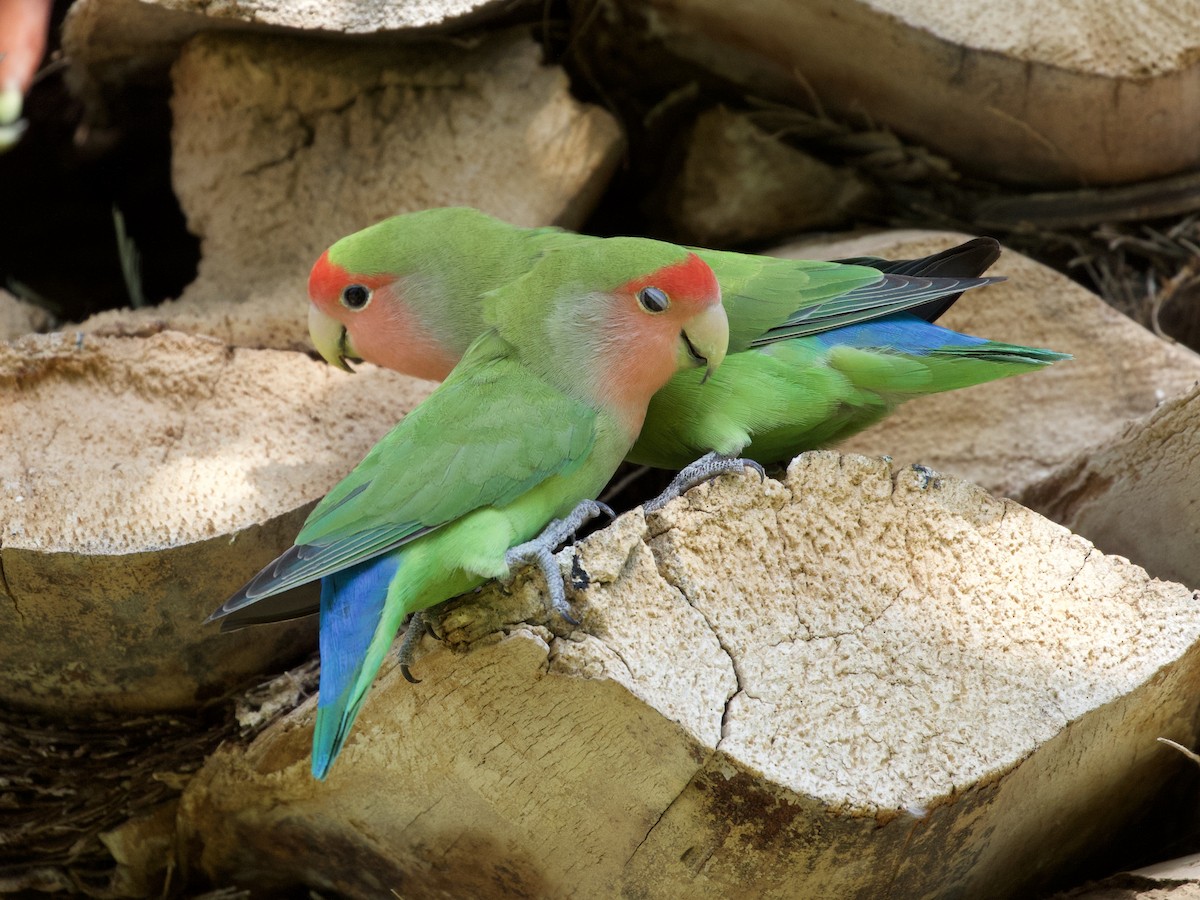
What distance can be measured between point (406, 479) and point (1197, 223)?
2.26 meters

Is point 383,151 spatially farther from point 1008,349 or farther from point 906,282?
point 1008,349

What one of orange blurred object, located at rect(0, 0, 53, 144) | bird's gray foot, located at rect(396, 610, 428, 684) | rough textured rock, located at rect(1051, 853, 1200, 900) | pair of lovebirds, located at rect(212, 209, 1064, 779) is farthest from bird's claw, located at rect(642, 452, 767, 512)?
orange blurred object, located at rect(0, 0, 53, 144)

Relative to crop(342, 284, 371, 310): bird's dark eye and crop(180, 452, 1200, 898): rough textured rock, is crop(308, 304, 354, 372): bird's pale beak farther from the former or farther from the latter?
crop(180, 452, 1200, 898): rough textured rock

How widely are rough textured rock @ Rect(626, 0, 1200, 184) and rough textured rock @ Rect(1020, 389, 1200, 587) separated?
82 cm

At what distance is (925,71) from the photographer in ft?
8.78

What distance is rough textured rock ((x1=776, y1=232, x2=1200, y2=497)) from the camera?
8.87 ft

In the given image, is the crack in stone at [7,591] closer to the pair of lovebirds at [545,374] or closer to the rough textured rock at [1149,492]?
the pair of lovebirds at [545,374]

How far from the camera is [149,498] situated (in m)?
2.19

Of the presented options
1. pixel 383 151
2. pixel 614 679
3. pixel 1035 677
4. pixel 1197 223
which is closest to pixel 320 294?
pixel 383 151

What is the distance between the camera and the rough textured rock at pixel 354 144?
2934mm

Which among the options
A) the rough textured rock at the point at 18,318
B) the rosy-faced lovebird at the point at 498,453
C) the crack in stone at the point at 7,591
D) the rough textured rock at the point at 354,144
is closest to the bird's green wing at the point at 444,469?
the rosy-faced lovebird at the point at 498,453

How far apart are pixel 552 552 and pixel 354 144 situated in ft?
5.08

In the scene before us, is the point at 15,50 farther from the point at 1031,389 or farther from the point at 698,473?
the point at 1031,389

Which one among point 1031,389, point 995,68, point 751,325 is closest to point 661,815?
point 751,325
